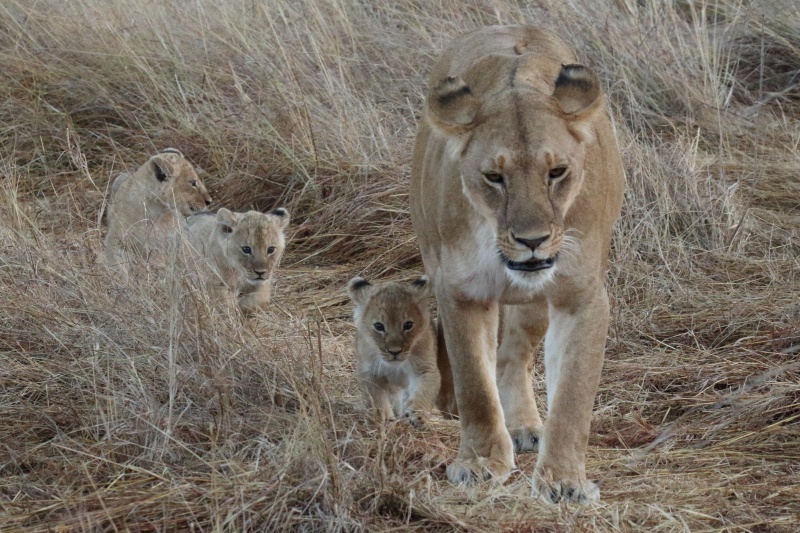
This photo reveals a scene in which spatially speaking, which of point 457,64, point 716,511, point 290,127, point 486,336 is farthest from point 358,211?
point 716,511

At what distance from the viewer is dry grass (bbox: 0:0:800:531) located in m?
3.59

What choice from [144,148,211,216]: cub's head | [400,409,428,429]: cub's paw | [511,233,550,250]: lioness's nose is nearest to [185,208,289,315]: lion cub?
[144,148,211,216]: cub's head

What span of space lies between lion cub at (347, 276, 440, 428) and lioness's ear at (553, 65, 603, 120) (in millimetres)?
1430

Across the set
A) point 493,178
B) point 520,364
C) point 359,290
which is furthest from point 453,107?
point 359,290

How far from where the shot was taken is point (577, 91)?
150 inches

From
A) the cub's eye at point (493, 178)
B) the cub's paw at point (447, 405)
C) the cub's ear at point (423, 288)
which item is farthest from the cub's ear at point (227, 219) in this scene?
the cub's eye at point (493, 178)

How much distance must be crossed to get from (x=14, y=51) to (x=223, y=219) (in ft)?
10.2

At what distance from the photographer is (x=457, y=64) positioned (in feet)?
15.5

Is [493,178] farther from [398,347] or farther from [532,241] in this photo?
[398,347]

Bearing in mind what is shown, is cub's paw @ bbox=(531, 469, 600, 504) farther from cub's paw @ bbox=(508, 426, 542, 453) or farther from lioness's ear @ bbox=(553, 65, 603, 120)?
lioness's ear @ bbox=(553, 65, 603, 120)

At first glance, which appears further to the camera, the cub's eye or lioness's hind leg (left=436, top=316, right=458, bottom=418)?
lioness's hind leg (left=436, top=316, right=458, bottom=418)

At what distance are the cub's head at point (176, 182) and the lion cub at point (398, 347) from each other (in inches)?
86.5

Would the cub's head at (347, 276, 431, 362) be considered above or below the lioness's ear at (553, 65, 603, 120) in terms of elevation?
below

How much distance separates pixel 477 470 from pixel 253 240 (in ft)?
8.91
